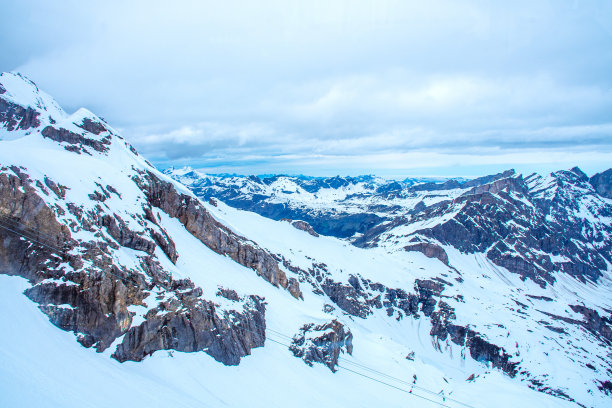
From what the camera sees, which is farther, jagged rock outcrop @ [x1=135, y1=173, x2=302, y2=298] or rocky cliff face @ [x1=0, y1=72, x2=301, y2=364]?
jagged rock outcrop @ [x1=135, y1=173, x2=302, y2=298]

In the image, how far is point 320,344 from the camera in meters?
63.7

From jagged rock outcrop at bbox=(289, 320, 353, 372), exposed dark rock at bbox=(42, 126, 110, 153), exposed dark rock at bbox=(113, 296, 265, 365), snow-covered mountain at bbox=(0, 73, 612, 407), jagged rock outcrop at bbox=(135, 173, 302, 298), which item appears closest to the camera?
snow-covered mountain at bbox=(0, 73, 612, 407)

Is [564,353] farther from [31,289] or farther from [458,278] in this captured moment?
[31,289]

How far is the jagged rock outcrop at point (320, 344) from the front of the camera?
61.3m

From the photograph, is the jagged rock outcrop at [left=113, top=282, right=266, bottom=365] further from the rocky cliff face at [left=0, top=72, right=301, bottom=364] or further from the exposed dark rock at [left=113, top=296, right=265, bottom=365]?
the rocky cliff face at [left=0, top=72, right=301, bottom=364]

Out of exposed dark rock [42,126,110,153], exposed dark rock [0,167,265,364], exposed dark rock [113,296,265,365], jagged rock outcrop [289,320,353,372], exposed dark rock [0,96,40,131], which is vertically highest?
exposed dark rock [0,96,40,131]

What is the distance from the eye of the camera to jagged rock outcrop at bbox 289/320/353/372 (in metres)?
61.3

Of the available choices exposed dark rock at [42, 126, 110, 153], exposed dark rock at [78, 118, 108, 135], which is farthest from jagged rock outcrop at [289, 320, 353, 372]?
exposed dark rock at [78, 118, 108, 135]

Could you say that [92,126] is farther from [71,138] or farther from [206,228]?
[206,228]

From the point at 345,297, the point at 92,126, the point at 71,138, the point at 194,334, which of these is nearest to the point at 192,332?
the point at 194,334

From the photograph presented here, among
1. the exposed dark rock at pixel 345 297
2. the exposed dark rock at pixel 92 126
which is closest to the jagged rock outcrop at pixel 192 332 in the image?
the exposed dark rock at pixel 92 126

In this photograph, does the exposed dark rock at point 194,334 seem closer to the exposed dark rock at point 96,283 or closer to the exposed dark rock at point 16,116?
the exposed dark rock at point 96,283

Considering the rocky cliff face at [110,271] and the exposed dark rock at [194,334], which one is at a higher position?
the rocky cliff face at [110,271]

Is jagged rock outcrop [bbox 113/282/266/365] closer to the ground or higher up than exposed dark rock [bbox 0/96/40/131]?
closer to the ground
